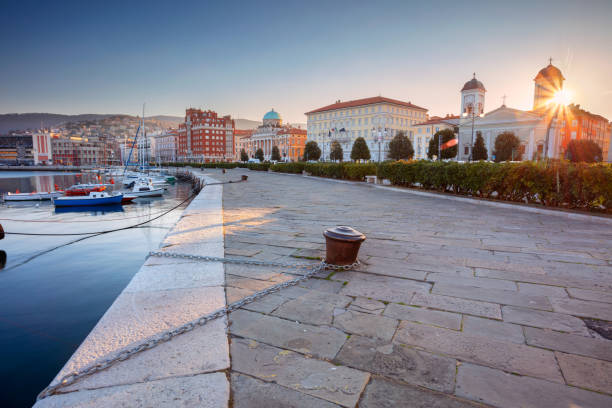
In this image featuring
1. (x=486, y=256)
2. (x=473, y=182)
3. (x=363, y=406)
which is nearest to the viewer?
(x=363, y=406)

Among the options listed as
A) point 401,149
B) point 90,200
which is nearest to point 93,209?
point 90,200

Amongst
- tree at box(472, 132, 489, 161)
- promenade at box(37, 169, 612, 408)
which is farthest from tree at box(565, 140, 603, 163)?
promenade at box(37, 169, 612, 408)

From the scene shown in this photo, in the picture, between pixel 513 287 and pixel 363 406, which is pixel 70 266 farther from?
pixel 513 287

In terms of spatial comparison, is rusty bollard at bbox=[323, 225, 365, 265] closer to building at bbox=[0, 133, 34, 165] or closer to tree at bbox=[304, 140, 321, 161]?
tree at bbox=[304, 140, 321, 161]

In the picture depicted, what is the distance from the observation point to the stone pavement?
1918 millimetres

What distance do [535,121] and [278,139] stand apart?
75.6 meters

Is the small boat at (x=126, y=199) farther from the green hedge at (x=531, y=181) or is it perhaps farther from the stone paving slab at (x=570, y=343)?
the stone paving slab at (x=570, y=343)

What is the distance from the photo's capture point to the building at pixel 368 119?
255 feet

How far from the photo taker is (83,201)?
23.0 meters


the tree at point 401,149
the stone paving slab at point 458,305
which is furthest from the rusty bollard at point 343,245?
the tree at point 401,149

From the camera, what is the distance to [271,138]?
11288 cm

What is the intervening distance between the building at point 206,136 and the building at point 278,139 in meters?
Answer: 10.3

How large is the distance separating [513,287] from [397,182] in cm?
1443

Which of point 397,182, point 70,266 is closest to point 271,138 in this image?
point 397,182
